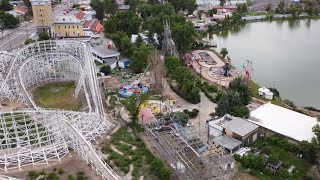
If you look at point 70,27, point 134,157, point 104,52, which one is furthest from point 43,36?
point 134,157

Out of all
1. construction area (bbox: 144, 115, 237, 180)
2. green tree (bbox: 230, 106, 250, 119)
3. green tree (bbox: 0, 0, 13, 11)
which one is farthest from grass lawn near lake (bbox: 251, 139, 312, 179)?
green tree (bbox: 0, 0, 13, 11)

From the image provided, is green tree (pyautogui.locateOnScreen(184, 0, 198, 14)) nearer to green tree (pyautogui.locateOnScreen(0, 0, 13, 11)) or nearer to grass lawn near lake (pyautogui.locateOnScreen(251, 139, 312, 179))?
green tree (pyautogui.locateOnScreen(0, 0, 13, 11))

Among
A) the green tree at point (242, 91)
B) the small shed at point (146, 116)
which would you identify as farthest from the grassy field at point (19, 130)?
the green tree at point (242, 91)

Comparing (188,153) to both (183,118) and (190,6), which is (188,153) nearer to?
(183,118)

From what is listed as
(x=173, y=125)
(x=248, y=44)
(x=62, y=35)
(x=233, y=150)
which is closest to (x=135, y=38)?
(x=62, y=35)

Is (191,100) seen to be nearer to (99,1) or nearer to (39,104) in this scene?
(39,104)

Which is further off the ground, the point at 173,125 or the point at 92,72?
the point at 92,72
